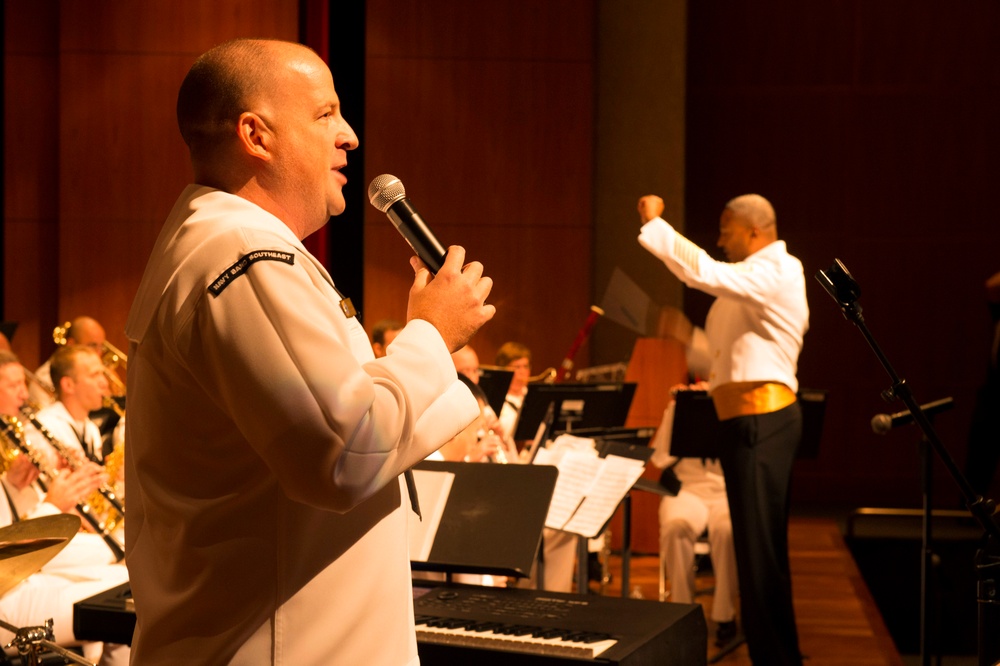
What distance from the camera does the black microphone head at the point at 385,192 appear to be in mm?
1573

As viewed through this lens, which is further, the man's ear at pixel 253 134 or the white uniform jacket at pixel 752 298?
the white uniform jacket at pixel 752 298

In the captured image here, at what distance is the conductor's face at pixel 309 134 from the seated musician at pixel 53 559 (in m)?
2.70

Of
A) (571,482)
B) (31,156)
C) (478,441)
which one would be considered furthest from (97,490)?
(31,156)

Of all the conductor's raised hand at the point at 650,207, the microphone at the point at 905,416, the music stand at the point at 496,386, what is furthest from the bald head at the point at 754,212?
the microphone at the point at 905,416

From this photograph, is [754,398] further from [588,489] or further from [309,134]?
[309,134]

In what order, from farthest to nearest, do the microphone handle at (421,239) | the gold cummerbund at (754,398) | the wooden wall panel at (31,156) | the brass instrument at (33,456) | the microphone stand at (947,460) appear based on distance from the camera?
the wooden wall panel at (31,156), the gold cummerbund at (754,398), the brass instrument at (33,456), the microphone stand at (947,460), the microphone handle at (421,239)

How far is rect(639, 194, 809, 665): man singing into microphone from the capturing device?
180 inches

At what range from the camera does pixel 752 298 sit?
466 cm

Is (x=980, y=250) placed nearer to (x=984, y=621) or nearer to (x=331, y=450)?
(x=984, y=621)

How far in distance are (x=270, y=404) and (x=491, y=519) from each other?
6.06ft

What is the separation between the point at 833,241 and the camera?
877 centimetres

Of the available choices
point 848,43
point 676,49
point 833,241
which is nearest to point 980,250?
point 833,241

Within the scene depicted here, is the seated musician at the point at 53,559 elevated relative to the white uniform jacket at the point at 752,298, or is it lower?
lower

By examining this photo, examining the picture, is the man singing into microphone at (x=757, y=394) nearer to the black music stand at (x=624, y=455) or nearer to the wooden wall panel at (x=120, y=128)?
the black music stand at (x=624, y=455)
